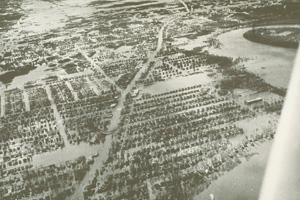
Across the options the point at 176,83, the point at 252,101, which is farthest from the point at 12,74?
the point at 252,101

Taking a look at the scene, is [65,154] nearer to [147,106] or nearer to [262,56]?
[147,106]

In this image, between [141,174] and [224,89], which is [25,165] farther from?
[224,89]

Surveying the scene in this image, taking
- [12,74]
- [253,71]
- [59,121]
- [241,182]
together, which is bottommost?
[12,74]

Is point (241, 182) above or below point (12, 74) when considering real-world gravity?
above

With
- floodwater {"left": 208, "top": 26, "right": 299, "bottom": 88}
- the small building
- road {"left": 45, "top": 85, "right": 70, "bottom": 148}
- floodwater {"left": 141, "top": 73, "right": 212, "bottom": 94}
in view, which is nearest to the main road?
floodwater {"left": 141, "top": 73, "right": 212, "bottom": 94}

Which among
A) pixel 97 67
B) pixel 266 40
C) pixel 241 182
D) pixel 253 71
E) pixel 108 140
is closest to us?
pixel 241 182

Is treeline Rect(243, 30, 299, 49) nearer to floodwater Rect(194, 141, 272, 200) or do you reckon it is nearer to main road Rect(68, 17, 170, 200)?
main road Rect(68, 17, 170, 200)

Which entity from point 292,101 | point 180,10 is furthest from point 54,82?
point 180,10

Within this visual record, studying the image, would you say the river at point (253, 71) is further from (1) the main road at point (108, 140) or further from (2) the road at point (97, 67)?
(2) the road at point (97, 67)

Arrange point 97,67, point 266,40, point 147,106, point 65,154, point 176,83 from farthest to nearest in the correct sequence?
point 266,40, point 97,67, point 176,83, point 147,106, point 65,154
